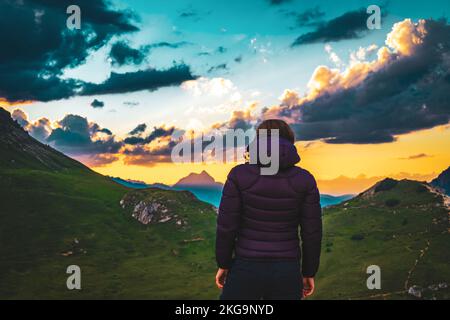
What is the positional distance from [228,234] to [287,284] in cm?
177

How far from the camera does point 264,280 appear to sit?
11430mm

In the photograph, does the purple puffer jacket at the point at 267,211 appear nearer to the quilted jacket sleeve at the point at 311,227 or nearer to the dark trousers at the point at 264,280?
→ the quilted jacket sleeve at the point at 311,227

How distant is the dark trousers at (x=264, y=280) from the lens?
37.5ft

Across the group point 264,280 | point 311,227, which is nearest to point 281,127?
point 311,227

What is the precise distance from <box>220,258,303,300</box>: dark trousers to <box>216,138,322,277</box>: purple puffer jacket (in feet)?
0.61

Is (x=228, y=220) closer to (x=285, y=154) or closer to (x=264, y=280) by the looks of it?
(x=264, y=280)

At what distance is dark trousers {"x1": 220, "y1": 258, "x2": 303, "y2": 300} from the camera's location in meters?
11.4

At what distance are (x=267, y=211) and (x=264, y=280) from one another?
1581 mm

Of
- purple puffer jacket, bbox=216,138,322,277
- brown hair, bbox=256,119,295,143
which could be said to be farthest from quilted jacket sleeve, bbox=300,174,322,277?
brown hair, bbox=256,119,295,143

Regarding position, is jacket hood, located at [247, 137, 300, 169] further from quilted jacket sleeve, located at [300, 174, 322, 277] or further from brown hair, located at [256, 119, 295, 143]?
quilted jacket sleeve, located at [300, 174, 322, 277]

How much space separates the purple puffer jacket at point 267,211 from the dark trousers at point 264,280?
19 cm
